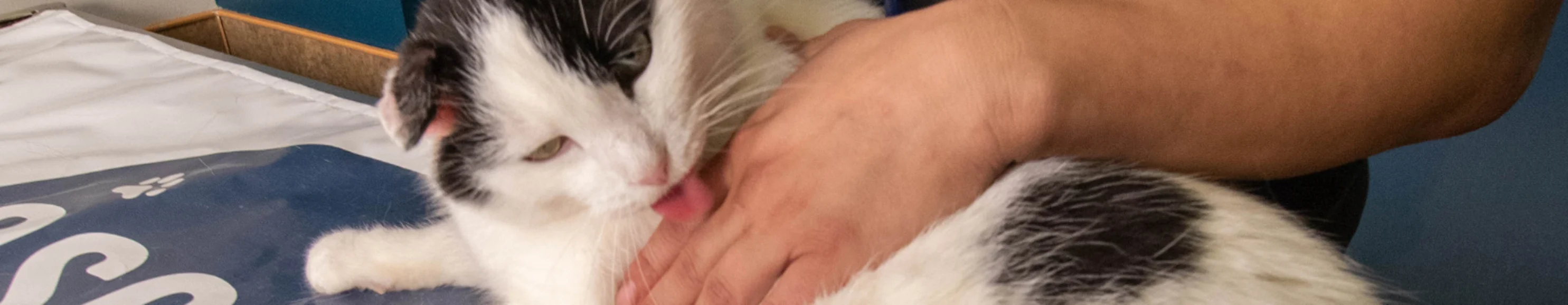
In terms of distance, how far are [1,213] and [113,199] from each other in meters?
0.15

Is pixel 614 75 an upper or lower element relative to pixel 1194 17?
lower

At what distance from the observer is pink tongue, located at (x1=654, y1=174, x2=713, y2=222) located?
0.68 m

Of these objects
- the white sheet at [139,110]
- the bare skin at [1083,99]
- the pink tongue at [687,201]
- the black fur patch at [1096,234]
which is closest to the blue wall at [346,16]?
the white sheet at [139,110]

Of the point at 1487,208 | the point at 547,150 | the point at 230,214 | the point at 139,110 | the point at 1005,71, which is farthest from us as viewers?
the point at 139,110

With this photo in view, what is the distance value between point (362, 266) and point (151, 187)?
1.85ft

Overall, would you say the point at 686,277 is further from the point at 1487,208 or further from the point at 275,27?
the point at 275,27

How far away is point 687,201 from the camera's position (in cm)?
69

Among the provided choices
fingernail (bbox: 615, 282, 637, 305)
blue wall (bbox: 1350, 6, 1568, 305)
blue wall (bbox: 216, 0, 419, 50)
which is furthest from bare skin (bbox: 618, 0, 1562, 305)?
blue wall (bbox: 216, 0, 419, 50)

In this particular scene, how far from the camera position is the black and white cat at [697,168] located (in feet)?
1.94

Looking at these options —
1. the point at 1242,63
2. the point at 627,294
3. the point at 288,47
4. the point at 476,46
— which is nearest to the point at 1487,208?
the point at 1242,63

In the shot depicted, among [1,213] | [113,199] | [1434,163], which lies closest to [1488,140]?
[1434,163]

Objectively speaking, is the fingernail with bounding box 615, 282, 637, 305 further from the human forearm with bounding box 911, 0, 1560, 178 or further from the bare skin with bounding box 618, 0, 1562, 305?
the human forearm with bounding box 911, 0, 1560, 178

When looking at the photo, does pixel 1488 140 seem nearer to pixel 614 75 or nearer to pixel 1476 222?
pixel 1476 222

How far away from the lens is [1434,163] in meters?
1.37
